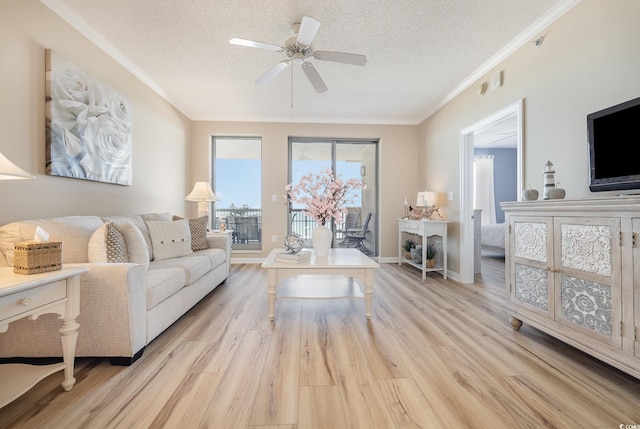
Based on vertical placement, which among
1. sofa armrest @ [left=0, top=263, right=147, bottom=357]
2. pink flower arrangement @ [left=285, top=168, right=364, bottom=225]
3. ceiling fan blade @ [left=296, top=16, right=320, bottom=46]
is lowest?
sofa armrest @ [left=0, top=263, right=147, bottom=357]

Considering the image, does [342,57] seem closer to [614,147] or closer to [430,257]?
[614,147]

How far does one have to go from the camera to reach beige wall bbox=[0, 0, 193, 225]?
180cm

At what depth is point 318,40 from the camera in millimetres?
2658

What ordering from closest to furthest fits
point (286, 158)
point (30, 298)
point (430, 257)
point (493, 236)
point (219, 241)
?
point (30, 298)
point (219, 241)
point (430, 257)
point (286, 158)
point (493, 236)

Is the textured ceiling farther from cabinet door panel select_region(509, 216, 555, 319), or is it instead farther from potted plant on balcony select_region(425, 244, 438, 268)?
potted plant on balcony select_region(425, 244, 438, 268)

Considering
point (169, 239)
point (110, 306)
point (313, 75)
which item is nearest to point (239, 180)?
point (169, 239)

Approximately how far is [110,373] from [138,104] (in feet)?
9.75

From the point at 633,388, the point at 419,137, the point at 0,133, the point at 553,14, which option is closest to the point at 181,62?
the point at 0,133

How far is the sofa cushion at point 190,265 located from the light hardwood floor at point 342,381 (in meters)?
0.39

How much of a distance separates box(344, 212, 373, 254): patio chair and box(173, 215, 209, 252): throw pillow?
9.09 ft

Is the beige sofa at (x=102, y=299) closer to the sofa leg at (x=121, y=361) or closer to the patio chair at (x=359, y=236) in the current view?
the sofa leg at (x=121, y=361)

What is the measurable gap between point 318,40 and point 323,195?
5.02 feet

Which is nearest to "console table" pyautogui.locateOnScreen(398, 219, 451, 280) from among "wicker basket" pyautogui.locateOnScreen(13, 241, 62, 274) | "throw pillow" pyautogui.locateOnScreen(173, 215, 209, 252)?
"throw pillow" pyautogui.locateOnScreen(173, 215, 209, 252)

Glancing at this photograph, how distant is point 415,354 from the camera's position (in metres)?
1.81
